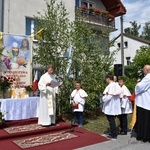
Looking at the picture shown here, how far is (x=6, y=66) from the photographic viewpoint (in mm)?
9273

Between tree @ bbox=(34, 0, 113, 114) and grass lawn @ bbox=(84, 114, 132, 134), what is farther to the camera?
tree @ bbox=(34, 0, 113, 114)

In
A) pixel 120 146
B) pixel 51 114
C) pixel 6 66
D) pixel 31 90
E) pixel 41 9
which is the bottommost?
pixel 120 146

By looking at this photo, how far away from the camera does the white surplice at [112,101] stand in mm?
6672

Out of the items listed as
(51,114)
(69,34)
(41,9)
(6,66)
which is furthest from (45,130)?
(41,9)

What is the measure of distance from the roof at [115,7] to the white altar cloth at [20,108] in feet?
45.9

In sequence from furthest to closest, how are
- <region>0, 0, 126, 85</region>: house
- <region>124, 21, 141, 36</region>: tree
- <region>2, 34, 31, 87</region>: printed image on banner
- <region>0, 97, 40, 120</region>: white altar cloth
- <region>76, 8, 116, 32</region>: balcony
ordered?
<region>124, 21, 141, 36</region>: tree → <region>76, 8, 116, 32</region>: balcony → <region>0, 0, 126, 85</region>: house → <region>2, 34, 31, 87</region>: printed image on banner → <region>0, 97, 40, 120</region>: white altar cloth

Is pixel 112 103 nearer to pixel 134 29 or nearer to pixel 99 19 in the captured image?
pixel 99 19

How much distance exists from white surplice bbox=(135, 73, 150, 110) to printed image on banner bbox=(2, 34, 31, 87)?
4773mm

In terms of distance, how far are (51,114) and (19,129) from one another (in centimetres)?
108

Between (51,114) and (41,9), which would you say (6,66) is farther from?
(41,9)

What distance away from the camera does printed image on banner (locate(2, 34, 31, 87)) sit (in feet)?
30.6

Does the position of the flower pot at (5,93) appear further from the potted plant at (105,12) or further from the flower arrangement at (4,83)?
the potted plant at (105,12)

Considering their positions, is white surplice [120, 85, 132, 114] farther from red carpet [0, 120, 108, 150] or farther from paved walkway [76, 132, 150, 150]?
red carpet [0, 120, 108, 150]

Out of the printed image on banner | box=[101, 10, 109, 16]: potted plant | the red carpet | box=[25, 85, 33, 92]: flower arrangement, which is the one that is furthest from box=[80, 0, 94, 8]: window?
the red carpet
